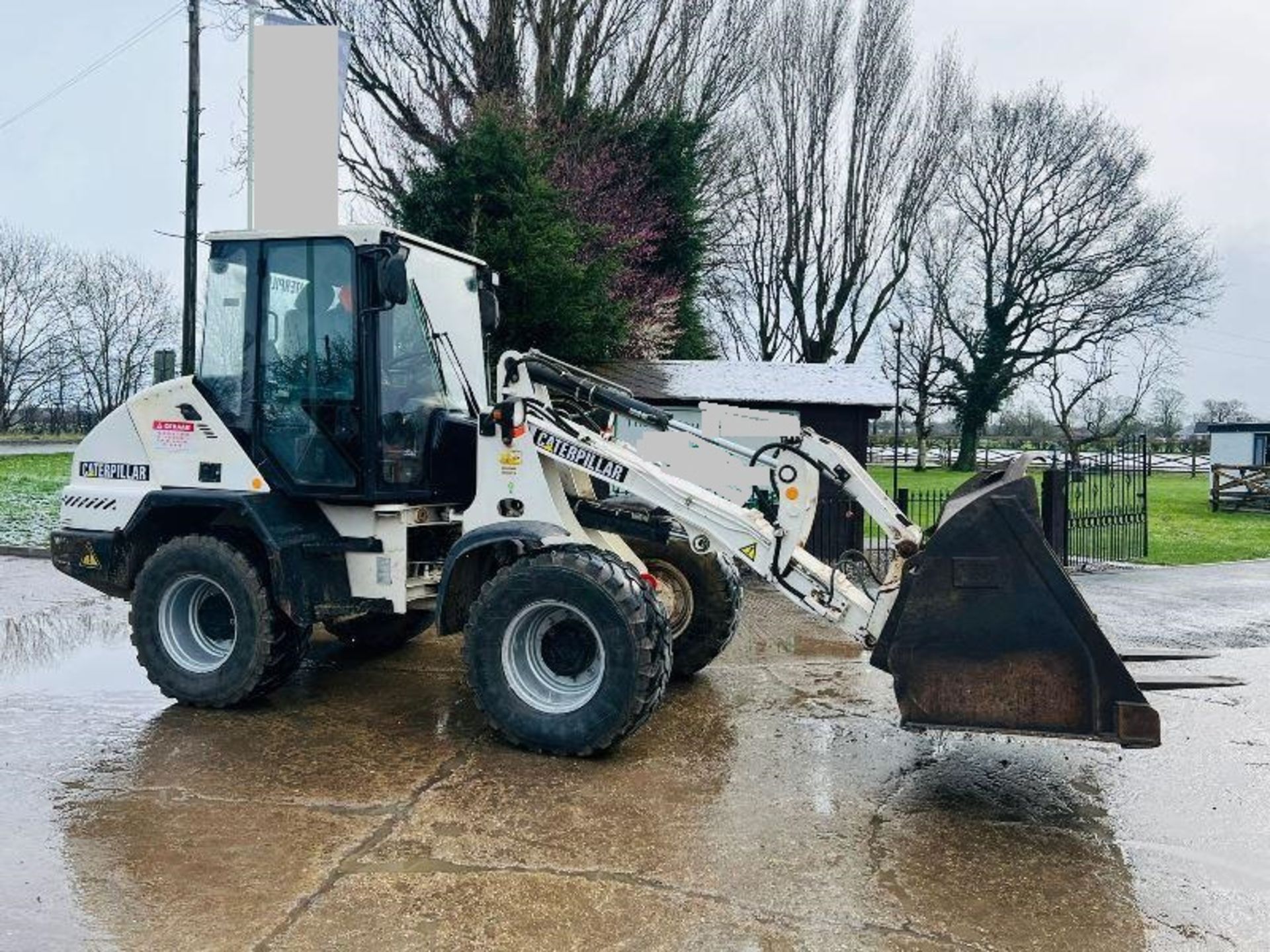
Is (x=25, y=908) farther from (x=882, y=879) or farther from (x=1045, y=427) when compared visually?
(x=1045, y=427)

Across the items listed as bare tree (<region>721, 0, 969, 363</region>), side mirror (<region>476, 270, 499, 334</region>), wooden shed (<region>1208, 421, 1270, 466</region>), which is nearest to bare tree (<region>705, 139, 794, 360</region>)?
bare tree (<region>721, 0, 969, 363</region>)

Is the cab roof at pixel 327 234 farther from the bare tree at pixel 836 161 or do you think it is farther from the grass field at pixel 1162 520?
the bare tree at pixel 836 161

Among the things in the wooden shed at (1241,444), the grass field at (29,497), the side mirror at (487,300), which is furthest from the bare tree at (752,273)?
the side mirror at (487,300)

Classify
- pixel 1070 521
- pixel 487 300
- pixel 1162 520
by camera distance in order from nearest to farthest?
pixel 487 300, pixel 1070 521, pixel 1162 520

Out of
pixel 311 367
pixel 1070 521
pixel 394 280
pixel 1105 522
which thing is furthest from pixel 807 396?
pixel 394 280

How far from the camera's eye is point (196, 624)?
6.48 m

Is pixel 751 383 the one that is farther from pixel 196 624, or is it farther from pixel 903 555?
pixel 196 624

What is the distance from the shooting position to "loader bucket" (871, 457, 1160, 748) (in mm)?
4461

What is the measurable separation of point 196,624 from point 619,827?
11.0ft

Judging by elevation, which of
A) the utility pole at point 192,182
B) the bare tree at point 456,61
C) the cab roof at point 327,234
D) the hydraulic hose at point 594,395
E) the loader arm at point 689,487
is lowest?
the loader arm at point 689,487

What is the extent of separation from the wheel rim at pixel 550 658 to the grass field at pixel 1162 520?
432 inches

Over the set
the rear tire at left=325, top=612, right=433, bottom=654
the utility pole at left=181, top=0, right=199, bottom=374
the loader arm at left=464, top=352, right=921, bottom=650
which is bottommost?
the rear tire at left=325, top=612, right=433, bottom=654

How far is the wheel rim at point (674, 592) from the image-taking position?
23.2ft

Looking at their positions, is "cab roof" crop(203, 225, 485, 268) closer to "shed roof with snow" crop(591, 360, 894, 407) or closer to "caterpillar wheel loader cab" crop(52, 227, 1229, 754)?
"caterpillar wheel loader cab" crop(52, 227, 1229, 754)
